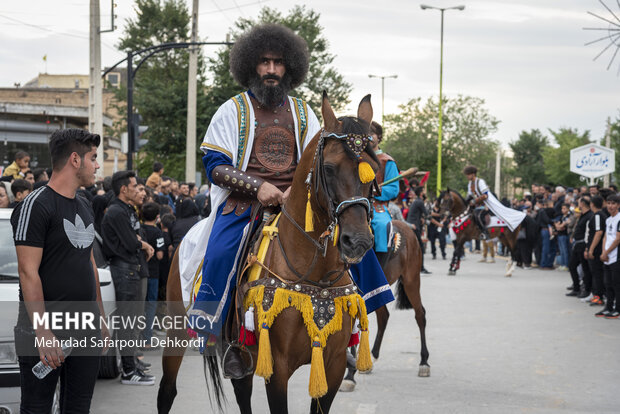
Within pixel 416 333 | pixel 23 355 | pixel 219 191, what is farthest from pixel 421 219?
pixel 23 355

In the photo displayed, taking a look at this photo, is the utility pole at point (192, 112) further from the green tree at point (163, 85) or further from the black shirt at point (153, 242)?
the black shirt at point (153, 242)

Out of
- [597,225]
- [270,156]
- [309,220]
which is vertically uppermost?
[270,156]

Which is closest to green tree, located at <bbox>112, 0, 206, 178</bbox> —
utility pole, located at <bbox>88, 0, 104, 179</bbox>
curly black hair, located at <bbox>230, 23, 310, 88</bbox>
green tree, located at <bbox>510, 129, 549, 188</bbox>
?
utility pole, located at <bbox>88, 0, 104, 179</bbox>

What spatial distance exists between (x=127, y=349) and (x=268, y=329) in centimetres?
409

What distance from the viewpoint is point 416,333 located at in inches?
433

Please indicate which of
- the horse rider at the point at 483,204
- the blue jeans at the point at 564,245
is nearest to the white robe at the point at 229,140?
the horse rider at the point at 483,204

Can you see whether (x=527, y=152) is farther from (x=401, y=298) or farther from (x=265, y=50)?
(x=265, y=50)

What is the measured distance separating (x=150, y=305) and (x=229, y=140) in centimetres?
456

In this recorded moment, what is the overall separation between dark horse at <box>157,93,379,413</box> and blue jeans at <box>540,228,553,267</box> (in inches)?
762

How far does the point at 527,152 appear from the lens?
6969 centimetres

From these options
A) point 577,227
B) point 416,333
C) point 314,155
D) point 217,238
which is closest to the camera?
point 314,155

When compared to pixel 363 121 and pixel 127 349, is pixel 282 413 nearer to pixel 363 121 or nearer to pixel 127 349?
pixel 363 121

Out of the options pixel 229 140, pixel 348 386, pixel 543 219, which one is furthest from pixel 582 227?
pixel 229 140

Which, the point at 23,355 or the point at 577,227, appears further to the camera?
the point at 577,227
